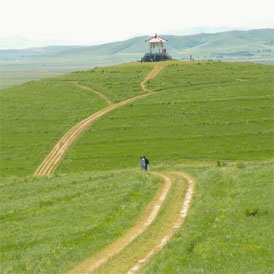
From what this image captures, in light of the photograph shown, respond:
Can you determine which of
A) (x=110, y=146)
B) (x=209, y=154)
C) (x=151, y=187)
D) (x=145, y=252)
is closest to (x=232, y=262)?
(x=145, y=252)

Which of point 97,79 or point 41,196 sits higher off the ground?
point 97,79

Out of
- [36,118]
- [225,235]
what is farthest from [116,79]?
[225,235]

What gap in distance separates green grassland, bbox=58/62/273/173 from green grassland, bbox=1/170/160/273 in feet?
62.0

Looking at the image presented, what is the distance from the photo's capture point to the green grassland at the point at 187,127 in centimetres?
6069

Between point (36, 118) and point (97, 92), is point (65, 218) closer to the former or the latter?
point (36, 118)

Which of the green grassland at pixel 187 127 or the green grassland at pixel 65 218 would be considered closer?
the green grassland at pixel 65 218

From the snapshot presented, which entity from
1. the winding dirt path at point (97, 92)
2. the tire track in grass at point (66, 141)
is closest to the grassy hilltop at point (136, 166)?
the winding dirt path at point (97, 92)

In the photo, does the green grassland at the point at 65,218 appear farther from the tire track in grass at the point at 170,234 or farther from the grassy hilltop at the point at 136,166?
the tire track in grass at the point at 170,234

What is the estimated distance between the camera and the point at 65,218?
97.3 feet

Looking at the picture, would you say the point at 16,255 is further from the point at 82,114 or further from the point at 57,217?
the point at 82,114

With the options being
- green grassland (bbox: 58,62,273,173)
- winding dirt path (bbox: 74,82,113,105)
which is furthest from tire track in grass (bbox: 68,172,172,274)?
winding dirt path (bbox: 74,82,113,105)

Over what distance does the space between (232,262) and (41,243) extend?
36.9 feet

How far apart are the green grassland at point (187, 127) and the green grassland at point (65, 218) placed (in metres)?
18.9

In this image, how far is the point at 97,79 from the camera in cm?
10112
